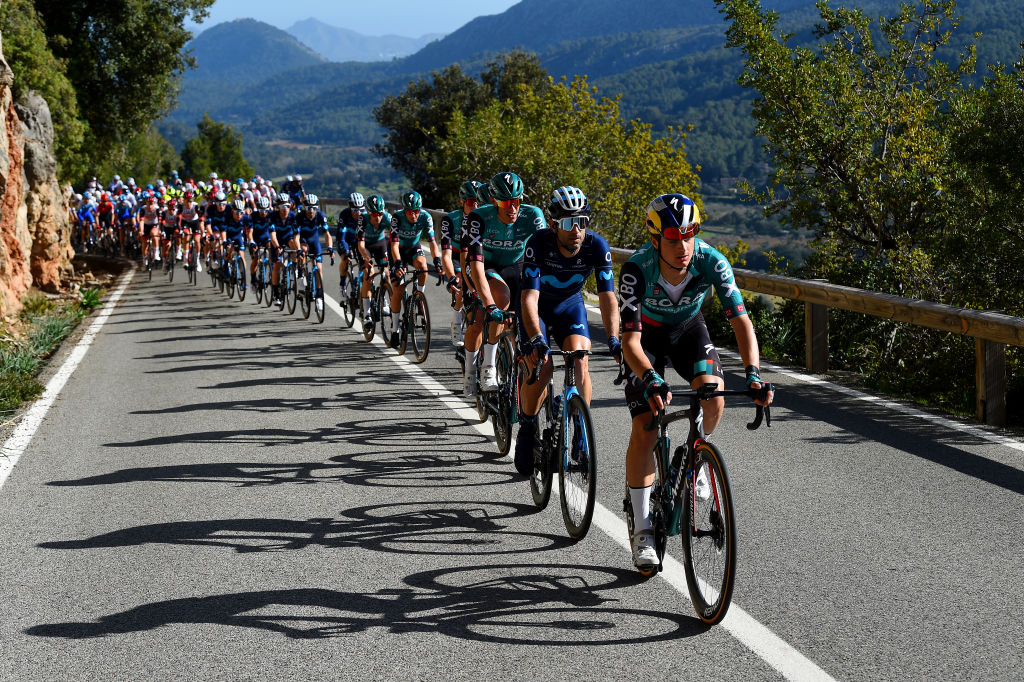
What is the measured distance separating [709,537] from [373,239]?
9855mm

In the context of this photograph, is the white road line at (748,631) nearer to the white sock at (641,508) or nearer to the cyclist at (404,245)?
the white sock at (641,508)

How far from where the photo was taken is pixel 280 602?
504 centimetres

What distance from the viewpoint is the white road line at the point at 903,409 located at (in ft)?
25.2

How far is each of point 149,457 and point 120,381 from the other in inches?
169

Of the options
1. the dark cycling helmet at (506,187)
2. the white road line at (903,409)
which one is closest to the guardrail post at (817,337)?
the white road line at (903,409)

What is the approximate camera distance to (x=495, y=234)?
29.9 ft

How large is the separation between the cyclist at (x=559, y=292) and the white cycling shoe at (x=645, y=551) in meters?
1.36

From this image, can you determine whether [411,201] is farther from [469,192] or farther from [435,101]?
[435,101]

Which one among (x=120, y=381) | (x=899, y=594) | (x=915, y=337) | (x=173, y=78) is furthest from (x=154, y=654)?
(x=173, y=78)

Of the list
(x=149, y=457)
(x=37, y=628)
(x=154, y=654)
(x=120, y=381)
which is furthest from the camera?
(x=120, y=381)

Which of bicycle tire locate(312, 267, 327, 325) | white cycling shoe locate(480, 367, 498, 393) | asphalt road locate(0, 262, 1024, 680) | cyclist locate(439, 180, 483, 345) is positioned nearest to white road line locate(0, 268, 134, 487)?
asphalt road locate(0, 262, 1024, 680)

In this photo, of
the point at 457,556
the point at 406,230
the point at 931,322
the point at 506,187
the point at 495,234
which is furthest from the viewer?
the point at 406,230

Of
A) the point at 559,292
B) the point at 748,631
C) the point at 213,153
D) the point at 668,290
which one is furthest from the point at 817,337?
the point at 213,153

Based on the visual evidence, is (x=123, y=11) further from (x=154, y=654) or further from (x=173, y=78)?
(x=154, y=654)
